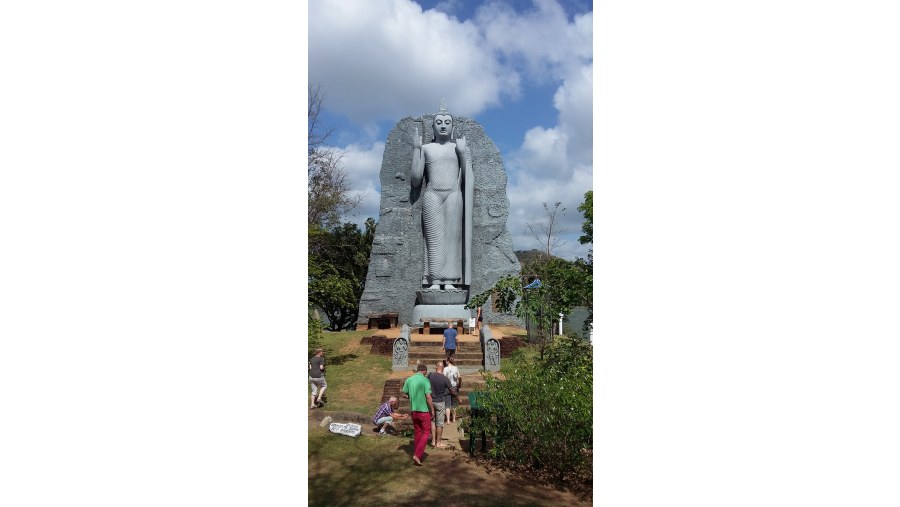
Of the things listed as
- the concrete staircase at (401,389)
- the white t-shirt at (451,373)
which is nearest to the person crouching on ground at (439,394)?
the white t-shirt at (451,373)

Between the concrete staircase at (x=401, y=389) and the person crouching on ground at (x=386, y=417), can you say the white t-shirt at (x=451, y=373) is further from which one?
the person crouching on ground at (x=386, y=417)

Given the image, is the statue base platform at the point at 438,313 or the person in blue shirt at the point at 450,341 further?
the statue base platform at the point at 438,313

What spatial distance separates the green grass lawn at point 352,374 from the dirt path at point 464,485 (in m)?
2.80

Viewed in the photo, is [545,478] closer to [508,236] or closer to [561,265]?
[561,265]

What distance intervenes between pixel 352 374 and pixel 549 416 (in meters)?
5.74

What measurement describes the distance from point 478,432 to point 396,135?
10.3 meters

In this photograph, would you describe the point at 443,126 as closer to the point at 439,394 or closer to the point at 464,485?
the point at 439,394

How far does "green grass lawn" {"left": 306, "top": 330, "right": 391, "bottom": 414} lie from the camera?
8298 millimetres

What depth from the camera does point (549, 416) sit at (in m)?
5.10

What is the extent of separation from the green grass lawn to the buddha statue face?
541 centimetres

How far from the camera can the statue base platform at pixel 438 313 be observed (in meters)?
11.9

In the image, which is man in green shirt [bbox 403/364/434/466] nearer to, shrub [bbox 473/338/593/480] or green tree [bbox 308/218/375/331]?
shrub [bbox 473/338/593/480]

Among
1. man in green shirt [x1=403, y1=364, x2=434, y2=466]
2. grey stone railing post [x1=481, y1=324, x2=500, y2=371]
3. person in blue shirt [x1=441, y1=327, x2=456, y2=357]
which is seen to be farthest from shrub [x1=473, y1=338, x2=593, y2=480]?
grey stone railing post [x1=481, y1=324, x2=500, y2=371]
